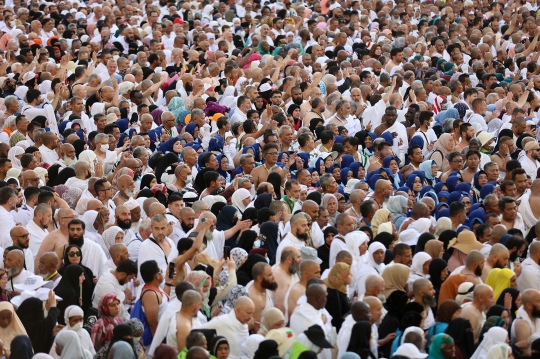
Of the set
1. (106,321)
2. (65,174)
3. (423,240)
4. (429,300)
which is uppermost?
(429,300)

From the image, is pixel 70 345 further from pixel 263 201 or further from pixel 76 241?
pixel 263 201

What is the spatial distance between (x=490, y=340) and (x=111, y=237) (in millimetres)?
4315

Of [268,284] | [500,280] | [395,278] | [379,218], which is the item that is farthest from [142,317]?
[379,218]

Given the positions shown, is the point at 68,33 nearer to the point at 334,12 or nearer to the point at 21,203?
the point at 334,12

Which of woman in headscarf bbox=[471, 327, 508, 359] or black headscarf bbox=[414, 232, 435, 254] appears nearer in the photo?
woman in headscarf bbox=[471, 327, 508, 359]

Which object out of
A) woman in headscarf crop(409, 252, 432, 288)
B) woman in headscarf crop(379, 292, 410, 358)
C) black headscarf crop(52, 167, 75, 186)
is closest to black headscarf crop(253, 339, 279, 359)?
woman in headscarf crop(379, 292, 410, 358)

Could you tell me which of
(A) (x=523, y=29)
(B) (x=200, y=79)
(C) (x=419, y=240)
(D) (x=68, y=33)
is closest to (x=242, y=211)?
(C) (x=419, y=240)

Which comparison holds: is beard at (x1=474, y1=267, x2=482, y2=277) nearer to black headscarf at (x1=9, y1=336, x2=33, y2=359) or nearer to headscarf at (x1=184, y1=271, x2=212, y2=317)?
headscarf at (x1=184, y1=271, x2=212, y2=317)

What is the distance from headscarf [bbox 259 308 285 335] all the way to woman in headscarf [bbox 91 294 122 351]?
1.30m

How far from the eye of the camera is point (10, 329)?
10.2 metres

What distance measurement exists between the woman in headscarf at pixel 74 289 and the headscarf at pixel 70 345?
1.03m

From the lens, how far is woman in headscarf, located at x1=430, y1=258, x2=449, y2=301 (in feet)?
38.1

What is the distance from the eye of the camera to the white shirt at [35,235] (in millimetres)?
12547

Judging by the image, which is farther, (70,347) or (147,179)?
(147,179)
